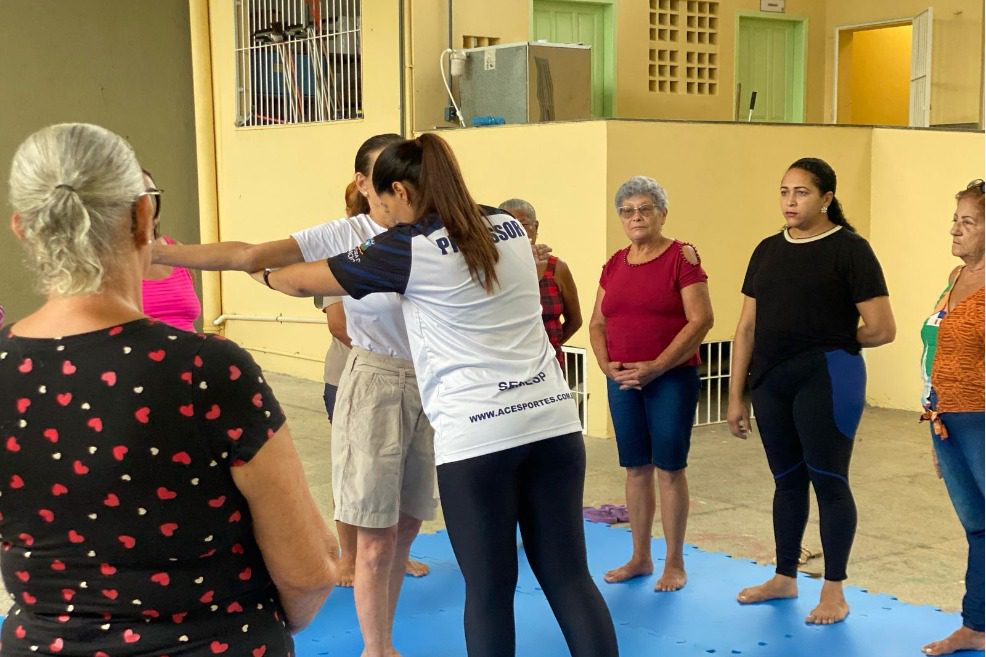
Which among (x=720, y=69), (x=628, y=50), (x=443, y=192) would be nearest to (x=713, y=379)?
(x=628, y=50)

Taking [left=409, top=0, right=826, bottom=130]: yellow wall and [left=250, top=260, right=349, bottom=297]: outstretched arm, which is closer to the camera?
[left=250, top=260, right=349, bottom=297]: outstretched arm

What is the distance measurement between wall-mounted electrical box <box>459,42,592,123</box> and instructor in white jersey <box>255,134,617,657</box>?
209 inches

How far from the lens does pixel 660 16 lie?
32.7ft

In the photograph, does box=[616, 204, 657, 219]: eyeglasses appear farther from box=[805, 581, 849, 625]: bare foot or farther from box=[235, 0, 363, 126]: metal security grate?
box=[235, 0, 363, 126]: metal security grate

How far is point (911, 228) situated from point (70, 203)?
699cm

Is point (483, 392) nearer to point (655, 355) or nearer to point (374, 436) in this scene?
point (374, 436)

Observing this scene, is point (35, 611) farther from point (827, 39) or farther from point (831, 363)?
point (827, 39)

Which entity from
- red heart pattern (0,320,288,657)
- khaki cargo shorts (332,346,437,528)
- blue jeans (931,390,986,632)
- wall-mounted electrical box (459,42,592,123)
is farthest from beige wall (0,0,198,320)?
red heart pattern (0,320,288,657)

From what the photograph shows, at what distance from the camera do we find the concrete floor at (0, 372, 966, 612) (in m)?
4.52

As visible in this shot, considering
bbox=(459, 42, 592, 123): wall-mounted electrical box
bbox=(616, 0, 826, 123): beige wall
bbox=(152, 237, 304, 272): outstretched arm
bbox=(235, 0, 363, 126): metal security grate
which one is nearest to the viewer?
bbox=(152, 237, 304, 272): outstretched arm

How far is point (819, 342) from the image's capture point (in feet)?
12.6

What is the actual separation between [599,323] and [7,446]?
3.14m

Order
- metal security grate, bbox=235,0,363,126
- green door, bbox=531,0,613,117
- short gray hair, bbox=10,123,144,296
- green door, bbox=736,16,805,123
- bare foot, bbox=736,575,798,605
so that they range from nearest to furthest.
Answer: short gray hair, bbox=10,123,144,296, bare foot, bbox=736,575,798,605, metal security grate, bbox=235,0,363,126, green door, bbox=531,0,613,117, green door, bbox=736,16,805,123

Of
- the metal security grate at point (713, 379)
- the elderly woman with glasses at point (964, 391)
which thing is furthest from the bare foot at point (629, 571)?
the metal security grate at point (713, 379)
